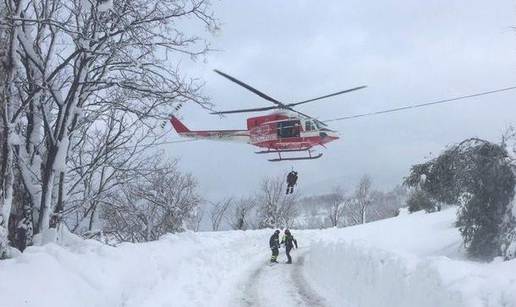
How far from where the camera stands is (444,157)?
20234 mm

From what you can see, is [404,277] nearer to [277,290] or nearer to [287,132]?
[277,290]

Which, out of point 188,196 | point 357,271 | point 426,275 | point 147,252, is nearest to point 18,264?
point 147,252

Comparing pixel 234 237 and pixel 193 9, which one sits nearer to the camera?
pixel 193 9

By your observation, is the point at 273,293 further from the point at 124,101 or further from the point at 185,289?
the point at 124,101

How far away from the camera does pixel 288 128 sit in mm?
18797

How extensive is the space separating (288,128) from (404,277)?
841cm

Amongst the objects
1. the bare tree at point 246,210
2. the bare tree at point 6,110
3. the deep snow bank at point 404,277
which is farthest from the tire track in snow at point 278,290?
the bare tree at point 246,210

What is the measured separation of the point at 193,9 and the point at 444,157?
14105 millimetres

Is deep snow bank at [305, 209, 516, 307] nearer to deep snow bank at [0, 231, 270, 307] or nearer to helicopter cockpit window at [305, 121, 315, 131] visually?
deep snow bank at [0, 231, 270, 307]

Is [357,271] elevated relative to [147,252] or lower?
lower

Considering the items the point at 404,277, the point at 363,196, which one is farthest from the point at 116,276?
the point at 363,196

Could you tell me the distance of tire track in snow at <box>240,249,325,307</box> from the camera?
44.5 ft

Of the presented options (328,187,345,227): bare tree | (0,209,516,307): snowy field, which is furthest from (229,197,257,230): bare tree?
(0,209,516,307): snowy field

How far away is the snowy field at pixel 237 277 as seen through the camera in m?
7.65
